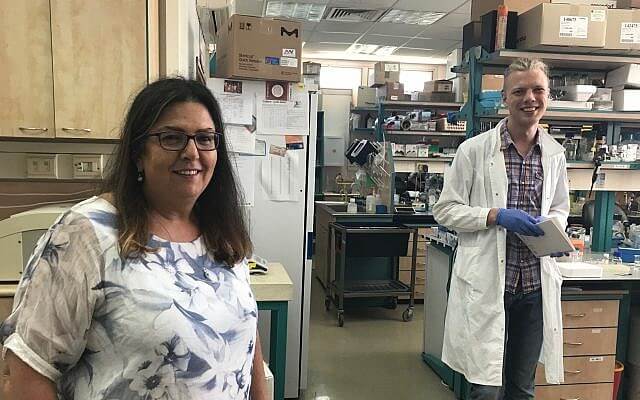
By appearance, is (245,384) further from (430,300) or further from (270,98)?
(430,300)

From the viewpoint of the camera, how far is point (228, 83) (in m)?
2.69

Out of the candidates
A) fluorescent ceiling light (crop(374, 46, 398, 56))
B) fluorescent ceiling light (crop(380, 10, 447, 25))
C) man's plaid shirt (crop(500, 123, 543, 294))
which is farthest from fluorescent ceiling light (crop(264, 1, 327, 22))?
man's plaid shirt (crop(500, 123, 543, 294))

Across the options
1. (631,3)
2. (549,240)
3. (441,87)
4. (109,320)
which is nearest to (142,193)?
(109,320)

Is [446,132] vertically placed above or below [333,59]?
below

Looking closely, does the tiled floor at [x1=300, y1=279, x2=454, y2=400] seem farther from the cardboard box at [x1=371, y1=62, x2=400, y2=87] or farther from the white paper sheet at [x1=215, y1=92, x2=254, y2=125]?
the cardboard box at [x1=371, y1=62, x2=400, y2=87]

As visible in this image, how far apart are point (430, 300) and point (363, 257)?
1.23m

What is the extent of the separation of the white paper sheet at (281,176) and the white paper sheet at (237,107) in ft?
0.79

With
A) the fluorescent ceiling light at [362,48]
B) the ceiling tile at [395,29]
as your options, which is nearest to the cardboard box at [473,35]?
the ceiling tile at [395,29]

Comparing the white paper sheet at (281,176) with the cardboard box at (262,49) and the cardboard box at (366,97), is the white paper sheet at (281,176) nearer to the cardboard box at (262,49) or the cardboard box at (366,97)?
the cardboard box at (262,49)

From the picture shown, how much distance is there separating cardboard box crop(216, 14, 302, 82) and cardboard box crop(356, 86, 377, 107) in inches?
163

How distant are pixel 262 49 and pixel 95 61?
2.87 ft

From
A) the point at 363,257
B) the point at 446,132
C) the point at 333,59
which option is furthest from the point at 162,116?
the point at 333,59

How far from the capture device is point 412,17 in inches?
231

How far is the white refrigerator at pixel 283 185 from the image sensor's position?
8.96 ft
